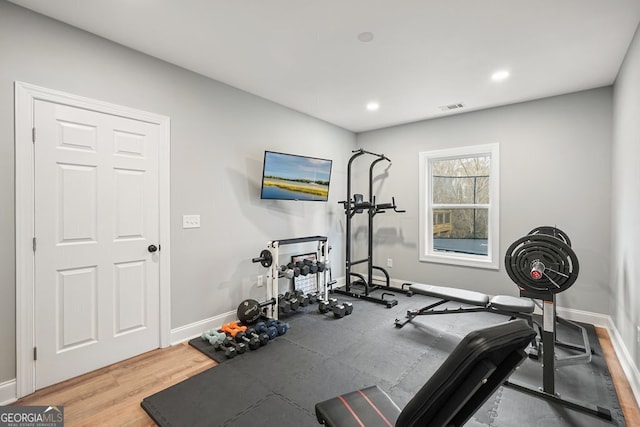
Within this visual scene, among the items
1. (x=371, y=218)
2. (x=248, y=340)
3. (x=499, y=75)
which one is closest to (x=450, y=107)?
(x=499, y=75)

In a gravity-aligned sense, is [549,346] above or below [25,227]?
below

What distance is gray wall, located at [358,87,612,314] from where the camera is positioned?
11.0 feet

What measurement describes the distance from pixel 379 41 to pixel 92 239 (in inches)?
112

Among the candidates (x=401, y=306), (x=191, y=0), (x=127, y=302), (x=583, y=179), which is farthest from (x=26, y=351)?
(x=583, y=179)

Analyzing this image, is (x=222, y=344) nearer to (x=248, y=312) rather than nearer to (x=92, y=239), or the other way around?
(x=248, y=312)

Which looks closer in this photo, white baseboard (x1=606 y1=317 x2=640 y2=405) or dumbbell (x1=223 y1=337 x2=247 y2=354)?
white baseboard (x1=606 y1=317 x2=640 y2=405)

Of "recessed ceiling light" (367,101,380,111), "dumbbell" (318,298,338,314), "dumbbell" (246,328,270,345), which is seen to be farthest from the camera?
"recessed ceiling light" (367,101,380,111)

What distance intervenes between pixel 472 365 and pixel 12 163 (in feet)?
9.53

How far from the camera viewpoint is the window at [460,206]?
409 cm

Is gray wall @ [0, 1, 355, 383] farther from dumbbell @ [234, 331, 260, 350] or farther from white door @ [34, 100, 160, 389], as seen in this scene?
dumbbell @ [234, 331, 260, 350]

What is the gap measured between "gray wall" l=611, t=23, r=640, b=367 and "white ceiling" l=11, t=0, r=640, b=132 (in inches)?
11.7

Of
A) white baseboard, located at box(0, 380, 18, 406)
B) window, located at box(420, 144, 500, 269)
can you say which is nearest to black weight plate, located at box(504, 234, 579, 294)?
window, located at box(420, 144, 500, 269)

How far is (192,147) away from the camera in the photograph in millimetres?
3047

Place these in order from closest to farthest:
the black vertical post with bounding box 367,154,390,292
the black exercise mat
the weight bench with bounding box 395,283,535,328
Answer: the black exercise mat, the weight bench with bounding box 395,283,535,328, the black vertical post with bounding box 367,154,390,292
